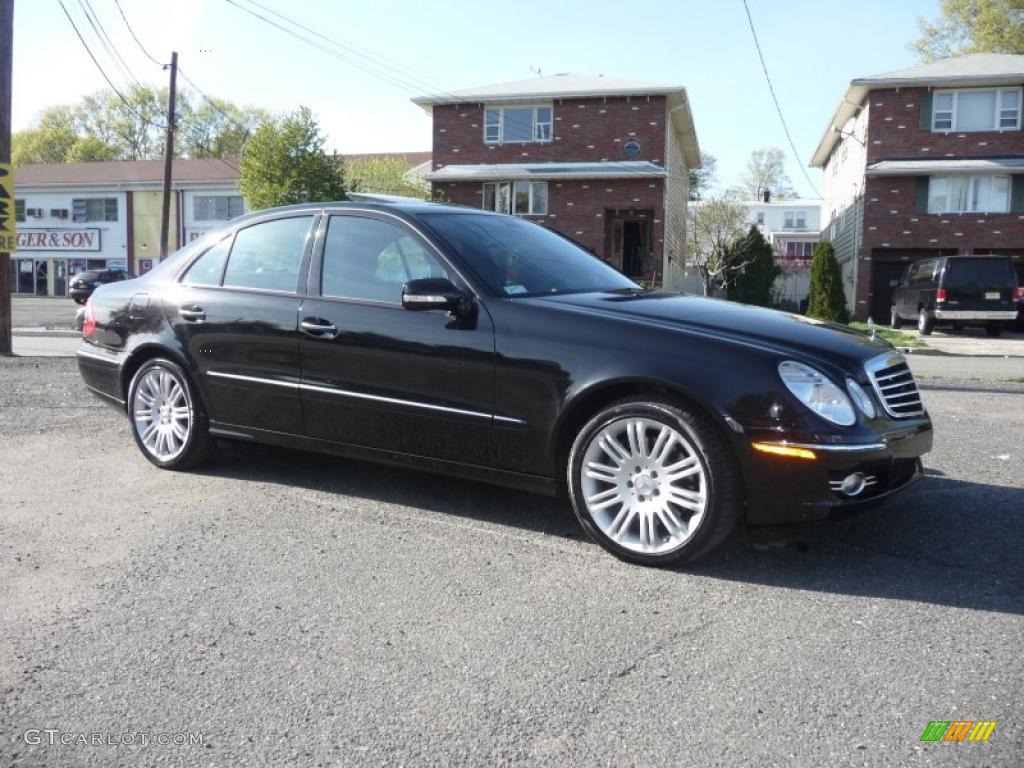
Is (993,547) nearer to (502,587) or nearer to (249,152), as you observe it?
(502,587)

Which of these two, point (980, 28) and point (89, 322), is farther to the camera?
point (980, 28)

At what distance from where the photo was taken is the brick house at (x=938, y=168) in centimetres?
2925

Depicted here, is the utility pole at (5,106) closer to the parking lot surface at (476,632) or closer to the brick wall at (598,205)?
the parking lot surface at (476,632)

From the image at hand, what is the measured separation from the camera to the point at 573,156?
1297 inches

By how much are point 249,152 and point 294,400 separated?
30.7 meters

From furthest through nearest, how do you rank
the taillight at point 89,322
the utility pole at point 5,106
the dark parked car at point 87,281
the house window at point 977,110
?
the dark parked car at point 87,281 → the house window at point 977,110 → the utility pole at point 5,106 → the taillight at point 89,322

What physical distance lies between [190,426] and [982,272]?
786 inches

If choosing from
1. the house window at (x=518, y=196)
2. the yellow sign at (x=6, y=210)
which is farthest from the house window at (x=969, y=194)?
the yellow sign at (x=6, y=210)

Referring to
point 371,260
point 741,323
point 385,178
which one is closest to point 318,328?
point 371,260

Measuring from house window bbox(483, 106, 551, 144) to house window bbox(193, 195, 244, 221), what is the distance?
17.6 metres

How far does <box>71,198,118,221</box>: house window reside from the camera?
158 ft

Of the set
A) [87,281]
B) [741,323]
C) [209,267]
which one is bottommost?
[741,323]

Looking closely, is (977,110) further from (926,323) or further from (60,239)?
(60,239)

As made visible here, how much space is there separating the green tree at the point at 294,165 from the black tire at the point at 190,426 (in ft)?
89.2
